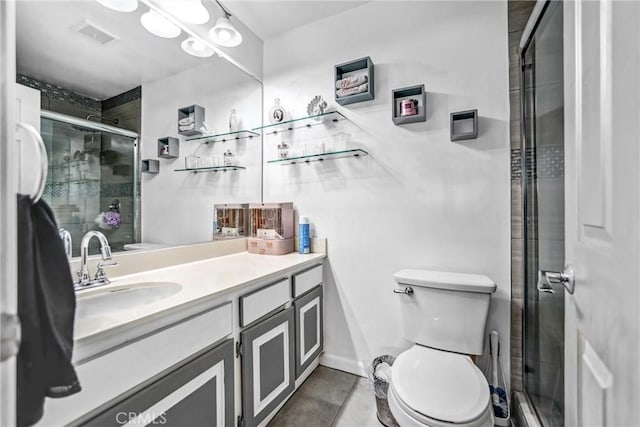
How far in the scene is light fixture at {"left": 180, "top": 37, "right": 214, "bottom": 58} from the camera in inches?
66.3

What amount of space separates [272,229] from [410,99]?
1.22 m

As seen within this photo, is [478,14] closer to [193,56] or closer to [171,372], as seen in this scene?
[193,56]

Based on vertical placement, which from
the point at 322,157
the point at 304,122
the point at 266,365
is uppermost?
the point at 304,122

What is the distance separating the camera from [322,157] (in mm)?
1958

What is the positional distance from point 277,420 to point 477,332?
43.6 inches

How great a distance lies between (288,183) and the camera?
211 centimetres

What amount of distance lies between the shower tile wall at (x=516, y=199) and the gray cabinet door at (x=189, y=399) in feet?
4.72

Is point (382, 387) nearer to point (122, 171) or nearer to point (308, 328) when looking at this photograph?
point (308, 328)

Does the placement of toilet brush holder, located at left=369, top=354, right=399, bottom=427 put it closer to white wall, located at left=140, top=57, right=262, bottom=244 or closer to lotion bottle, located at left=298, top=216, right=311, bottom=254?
lotion bottle, located at left=298, top=216, right=311, bottom=254

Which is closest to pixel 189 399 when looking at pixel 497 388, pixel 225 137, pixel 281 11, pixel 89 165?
pixel 89 165

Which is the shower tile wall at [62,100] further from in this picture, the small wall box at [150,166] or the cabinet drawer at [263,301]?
the cabinet drawer at [263,301]

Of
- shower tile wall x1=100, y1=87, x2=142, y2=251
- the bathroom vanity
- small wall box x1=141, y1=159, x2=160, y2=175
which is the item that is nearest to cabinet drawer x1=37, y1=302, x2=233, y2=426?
the bathroom vanity

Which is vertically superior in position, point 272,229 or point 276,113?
point 276,113

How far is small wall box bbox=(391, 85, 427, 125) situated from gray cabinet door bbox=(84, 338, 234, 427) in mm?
1482
